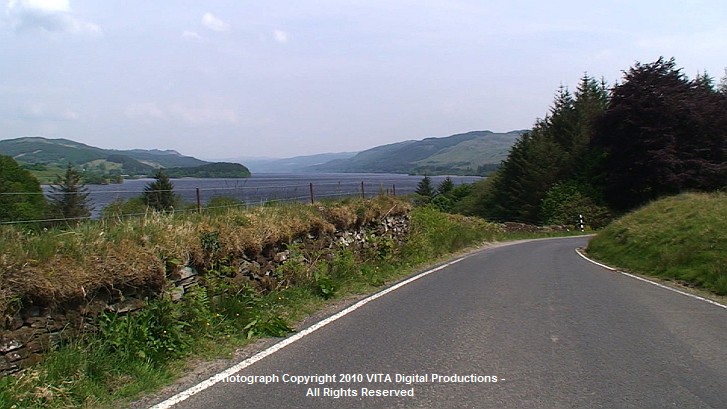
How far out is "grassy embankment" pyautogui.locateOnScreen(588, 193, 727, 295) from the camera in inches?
565

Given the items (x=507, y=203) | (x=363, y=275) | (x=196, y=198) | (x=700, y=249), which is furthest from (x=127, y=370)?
(x=507, y=203)

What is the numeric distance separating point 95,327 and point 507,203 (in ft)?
202

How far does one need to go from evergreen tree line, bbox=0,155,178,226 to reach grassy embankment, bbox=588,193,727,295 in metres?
11.1

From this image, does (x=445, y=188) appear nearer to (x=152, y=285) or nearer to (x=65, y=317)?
(x=152, y=285)

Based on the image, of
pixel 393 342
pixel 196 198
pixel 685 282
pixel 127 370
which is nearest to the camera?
pixel 127 370

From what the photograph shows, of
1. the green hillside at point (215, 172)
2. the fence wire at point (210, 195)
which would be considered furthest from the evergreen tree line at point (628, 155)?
the fence wire at point (210, 195)

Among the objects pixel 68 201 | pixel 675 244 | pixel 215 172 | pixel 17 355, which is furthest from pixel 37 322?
pixel 215 172

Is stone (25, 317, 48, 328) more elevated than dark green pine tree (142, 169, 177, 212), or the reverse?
dark green pine tree (142, 169, 177, 212)

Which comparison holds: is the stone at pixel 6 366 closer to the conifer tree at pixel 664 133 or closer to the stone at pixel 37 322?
the stone at pixel 37 322

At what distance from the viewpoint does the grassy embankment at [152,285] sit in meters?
5.54

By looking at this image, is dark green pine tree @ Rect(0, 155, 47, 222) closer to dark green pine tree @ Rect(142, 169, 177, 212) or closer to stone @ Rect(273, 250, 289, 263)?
dark green pine tree @ Rect(142, 169, 177, 212)

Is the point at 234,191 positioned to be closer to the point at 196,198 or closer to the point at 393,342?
the point at 196,198

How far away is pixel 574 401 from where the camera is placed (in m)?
5.31

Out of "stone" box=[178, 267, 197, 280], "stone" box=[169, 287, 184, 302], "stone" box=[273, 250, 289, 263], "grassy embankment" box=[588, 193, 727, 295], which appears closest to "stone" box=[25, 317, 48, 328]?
"stone" box=[169, 287, 184, 302]
